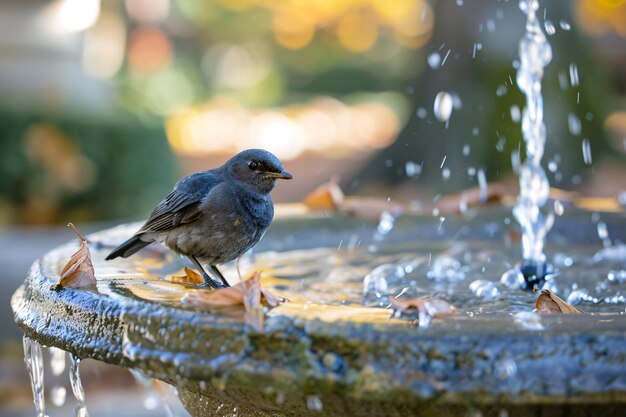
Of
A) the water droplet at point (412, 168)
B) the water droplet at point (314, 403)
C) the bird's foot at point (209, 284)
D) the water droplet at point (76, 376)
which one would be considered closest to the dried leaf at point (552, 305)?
the water droplet at point (314, 403)

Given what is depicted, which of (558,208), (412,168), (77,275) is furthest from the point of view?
(412,168)

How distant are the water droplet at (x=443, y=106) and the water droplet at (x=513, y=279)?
6.76 m

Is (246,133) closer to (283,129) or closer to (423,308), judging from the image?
(283,129)

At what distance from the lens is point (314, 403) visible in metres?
1.78

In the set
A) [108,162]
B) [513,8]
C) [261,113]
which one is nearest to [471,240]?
[108,162]

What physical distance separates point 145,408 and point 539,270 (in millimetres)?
2994

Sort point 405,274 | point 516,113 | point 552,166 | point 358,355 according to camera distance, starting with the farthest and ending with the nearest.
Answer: point 516,113
point 552,166
point 405,274
point 358,355

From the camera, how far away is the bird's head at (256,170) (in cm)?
273

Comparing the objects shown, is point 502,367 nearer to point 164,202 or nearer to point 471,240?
point 164,202

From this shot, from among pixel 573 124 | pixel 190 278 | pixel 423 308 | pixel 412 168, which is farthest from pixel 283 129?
pixel 423 308

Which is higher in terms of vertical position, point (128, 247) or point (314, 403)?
point (314, 403)

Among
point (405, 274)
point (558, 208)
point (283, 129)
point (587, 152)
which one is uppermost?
point (405, 274)

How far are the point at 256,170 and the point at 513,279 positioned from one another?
0.92 meters

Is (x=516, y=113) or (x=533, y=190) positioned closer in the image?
(x=533, y=190)
